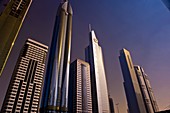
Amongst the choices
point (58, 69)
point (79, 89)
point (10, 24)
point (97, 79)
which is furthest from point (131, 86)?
point (10, 24)

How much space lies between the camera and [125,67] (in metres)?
148

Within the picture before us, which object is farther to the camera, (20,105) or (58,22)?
(58,22)

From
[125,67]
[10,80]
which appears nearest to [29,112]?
[10,80]

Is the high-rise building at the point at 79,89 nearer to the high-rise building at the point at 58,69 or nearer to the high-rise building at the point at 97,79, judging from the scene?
the high-rise building at the point at 97,79

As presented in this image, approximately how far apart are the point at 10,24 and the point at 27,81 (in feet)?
271

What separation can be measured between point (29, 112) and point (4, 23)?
250 feet

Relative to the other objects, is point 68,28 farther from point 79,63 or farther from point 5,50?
point 5,50

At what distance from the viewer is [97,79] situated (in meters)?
138

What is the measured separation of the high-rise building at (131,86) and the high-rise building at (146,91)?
563 cm

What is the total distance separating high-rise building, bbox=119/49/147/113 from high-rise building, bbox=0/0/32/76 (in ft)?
432

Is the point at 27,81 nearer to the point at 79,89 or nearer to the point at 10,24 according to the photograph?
the point at 79,89

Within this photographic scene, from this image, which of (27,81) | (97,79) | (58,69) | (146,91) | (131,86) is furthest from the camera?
(97,79)

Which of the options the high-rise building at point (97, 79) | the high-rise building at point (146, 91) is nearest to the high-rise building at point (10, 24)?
the high-rise building at point (97, 79)

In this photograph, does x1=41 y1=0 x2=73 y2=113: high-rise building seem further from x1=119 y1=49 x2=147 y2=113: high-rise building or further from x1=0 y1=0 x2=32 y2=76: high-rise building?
x1=0 y1=0 x2=32 y2=76: high-rise building
